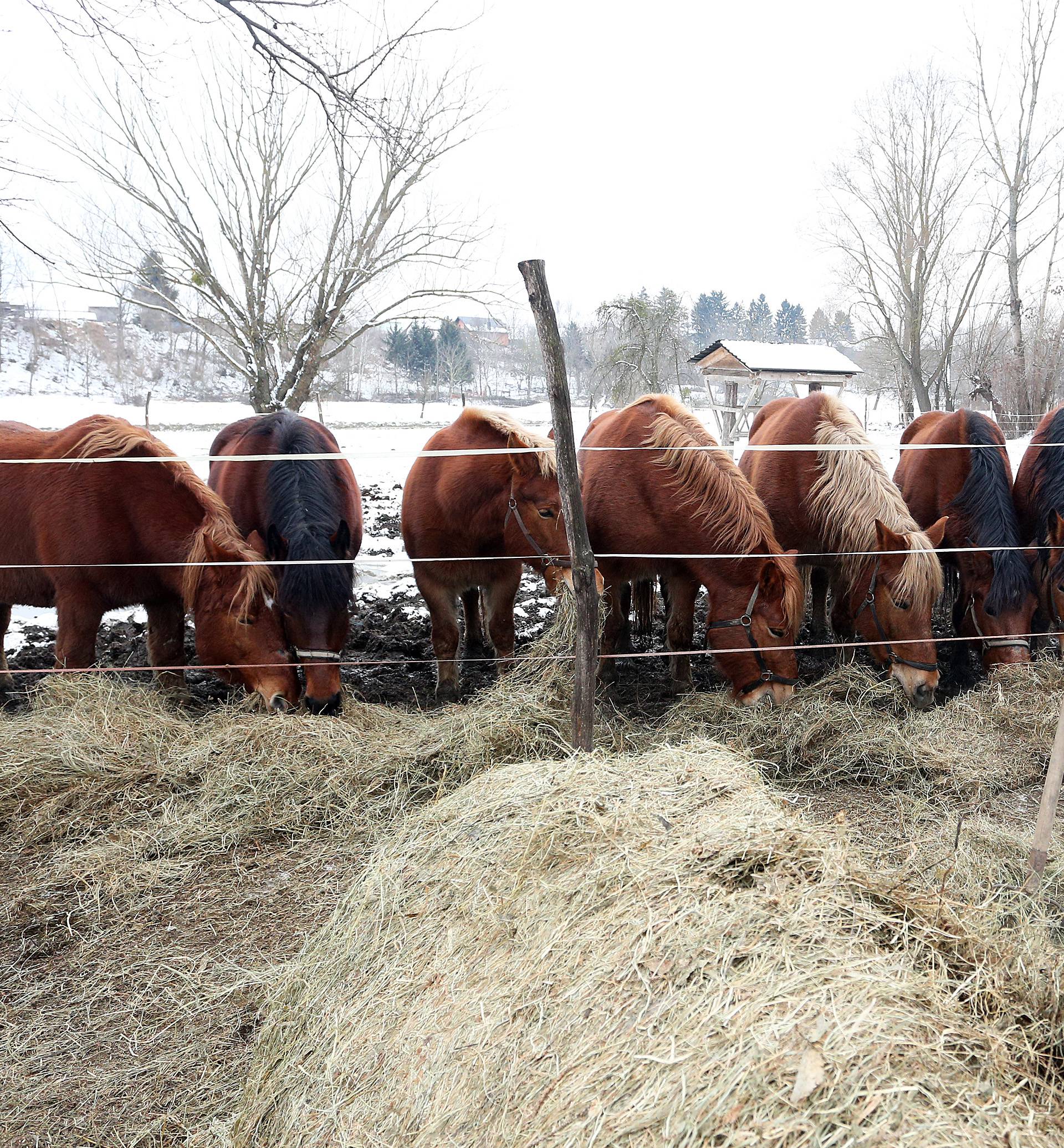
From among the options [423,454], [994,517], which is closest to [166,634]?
[423,454]

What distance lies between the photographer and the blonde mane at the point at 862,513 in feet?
14.7

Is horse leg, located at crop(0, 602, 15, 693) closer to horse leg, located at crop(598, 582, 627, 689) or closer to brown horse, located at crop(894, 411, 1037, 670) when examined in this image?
horse leg, located at crop(598, 582, 627, 689)

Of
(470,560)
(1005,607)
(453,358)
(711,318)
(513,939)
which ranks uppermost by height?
(711,318)

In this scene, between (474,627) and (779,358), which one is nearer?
(474,627)

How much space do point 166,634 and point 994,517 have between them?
5.02 m

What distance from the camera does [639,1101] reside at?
1188 mm

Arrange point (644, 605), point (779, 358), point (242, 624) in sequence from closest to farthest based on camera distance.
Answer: point (242, 624), point (644, 605), point (779, 358)

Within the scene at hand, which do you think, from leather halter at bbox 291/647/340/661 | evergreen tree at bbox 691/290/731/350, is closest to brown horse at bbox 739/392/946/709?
leather halter at bbox 291/647/340/661

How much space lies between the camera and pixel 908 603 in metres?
4.50

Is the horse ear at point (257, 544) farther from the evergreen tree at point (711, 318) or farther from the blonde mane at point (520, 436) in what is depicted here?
the evergreen tree at point (711, 318)

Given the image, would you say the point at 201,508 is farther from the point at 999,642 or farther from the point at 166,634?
the point at 999,642

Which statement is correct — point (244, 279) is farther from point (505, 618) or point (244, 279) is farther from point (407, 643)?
point (505, 618)

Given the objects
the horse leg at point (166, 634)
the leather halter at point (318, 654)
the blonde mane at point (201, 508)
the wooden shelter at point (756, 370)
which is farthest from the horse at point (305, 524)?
the wooden shelter at point (756, 370)

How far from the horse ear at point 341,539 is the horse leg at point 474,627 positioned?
1.33 metres
